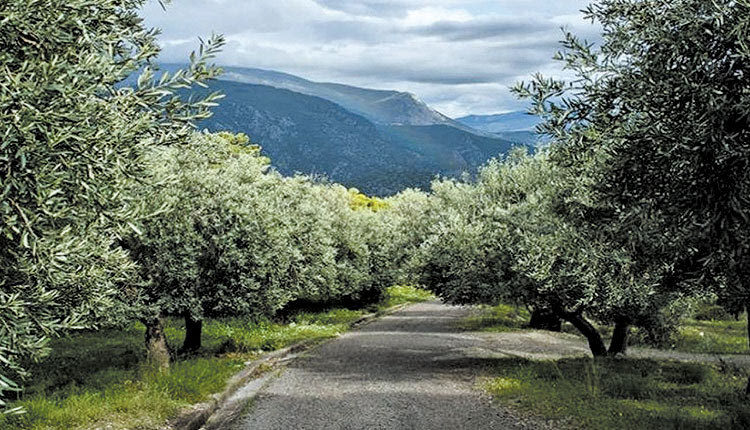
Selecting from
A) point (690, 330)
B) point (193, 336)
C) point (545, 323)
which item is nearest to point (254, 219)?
point (193, 336)

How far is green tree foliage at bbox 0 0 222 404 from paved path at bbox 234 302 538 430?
7.72 metres

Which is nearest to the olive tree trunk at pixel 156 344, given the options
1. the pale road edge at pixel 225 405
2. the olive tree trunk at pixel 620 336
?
the pale road edge at pixel 225 405

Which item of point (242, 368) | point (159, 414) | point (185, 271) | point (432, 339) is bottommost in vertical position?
point (432, 339)

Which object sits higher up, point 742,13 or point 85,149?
point 742,13

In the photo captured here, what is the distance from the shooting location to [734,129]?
8.44 m

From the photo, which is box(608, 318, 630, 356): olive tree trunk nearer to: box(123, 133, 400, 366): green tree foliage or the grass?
box(123, 133, 400, 366): green tree foliage

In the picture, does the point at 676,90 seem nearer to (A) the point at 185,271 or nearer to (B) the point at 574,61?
(B) the point at 574,61

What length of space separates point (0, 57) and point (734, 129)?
8.22m

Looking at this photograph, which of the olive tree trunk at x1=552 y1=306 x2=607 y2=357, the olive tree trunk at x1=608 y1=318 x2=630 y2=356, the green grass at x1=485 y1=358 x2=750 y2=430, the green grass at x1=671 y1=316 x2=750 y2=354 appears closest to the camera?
the green grass at x1=485 y1=358 x2=750 y2=430

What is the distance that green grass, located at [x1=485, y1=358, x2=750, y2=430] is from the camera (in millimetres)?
14838

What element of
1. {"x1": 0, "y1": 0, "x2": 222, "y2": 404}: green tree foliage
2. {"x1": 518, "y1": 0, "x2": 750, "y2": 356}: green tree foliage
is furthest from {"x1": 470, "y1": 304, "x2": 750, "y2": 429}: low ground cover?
{"x1": 0, "y1": 0, "x2": 222, "y2": 404}: green tree foliage

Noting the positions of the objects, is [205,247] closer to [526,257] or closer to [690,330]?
[526,257]

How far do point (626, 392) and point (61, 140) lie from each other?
56.1ft

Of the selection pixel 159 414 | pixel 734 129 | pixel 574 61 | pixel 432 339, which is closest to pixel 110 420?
pixel 159 414
